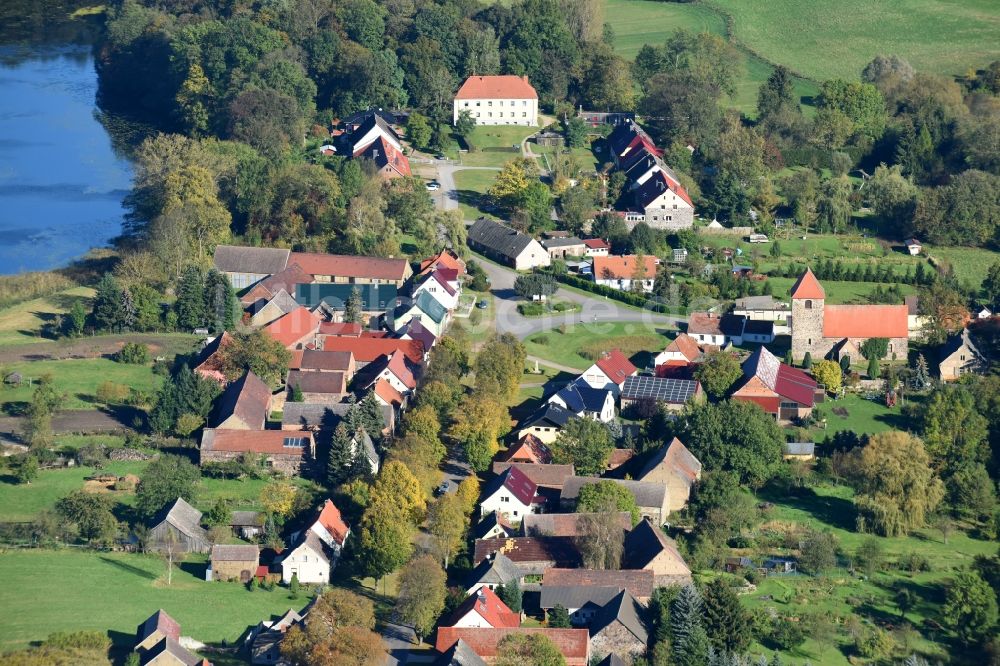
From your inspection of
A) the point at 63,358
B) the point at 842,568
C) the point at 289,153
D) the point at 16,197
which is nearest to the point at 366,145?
the point at 289,153

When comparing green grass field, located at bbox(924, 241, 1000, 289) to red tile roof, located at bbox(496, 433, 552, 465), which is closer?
red tile roof, located at bbox(496, 433, 552, 465)

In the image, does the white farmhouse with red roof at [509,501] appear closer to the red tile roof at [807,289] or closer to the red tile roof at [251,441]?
the red tile roof at [251,441]

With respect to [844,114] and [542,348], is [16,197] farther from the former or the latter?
[844,114]

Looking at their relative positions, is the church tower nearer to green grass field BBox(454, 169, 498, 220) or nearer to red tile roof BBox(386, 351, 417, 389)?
red tile roof BBox(386, 351, 417, 389)

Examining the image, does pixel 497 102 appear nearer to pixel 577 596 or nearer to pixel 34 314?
pixel 34 314

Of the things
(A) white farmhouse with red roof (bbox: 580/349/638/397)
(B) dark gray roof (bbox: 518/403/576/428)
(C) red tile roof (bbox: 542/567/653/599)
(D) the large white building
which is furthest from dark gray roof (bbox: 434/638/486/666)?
(D) the large white building

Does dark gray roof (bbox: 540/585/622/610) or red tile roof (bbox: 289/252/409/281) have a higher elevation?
red tile roof (bbox: 289/252/409/281)
